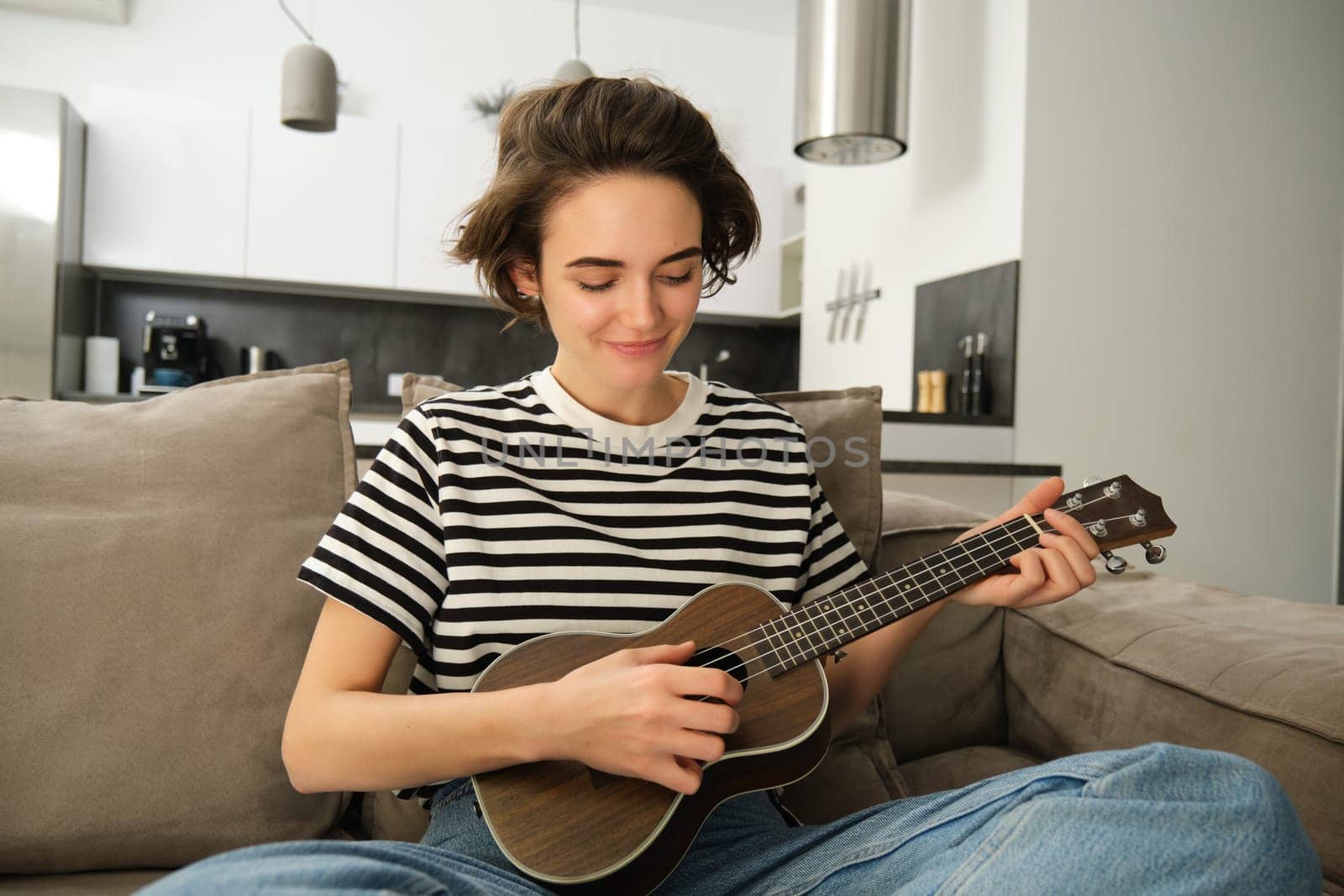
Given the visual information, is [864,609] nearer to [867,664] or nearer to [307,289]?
[867,664]

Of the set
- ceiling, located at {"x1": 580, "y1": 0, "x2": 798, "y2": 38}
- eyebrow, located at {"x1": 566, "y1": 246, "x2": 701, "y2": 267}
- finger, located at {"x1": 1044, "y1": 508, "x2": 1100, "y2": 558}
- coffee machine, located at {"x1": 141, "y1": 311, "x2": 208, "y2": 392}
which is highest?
ceiling, located at {"x1": 580, "y1": 0, "x2": 798, "y2": 38}

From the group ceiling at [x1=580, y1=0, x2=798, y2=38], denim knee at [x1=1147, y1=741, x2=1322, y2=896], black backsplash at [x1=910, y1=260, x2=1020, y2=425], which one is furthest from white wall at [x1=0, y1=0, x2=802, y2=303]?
denim knee at [x1=1147, y1=741, x2=1322, y2=896]

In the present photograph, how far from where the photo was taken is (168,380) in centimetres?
405

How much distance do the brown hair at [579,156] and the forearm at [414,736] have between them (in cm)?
44

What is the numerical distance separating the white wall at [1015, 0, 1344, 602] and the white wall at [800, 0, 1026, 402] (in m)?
0.10

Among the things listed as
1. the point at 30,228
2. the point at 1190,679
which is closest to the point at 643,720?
the point at 1190,679

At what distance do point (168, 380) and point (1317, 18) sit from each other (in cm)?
448

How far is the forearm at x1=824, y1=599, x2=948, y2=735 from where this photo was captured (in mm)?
1102

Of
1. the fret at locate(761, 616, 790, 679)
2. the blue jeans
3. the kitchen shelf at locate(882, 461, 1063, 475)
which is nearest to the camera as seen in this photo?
the blue jeans

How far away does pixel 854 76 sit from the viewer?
288 cm

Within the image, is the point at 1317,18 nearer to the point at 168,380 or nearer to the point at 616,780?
the point at 616,780

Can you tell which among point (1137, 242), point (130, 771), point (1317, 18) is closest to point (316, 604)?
point (130, 771)

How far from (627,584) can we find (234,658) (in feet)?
1.46

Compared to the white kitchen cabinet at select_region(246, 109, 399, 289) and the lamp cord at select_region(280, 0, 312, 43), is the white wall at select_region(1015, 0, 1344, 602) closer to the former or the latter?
the white kitchen cabinet at select_region(246, 109, 399, 289)
